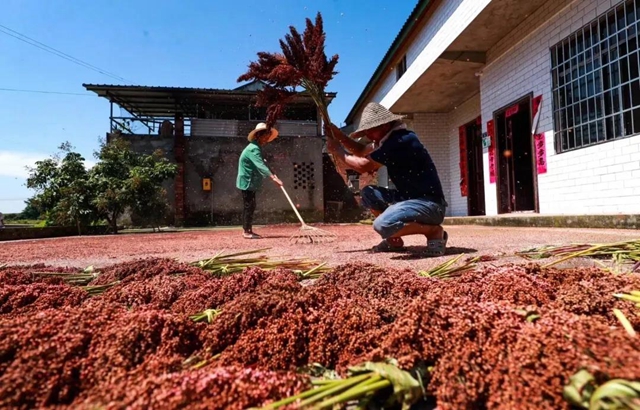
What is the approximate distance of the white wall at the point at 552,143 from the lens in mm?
4793

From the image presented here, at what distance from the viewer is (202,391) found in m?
0.63

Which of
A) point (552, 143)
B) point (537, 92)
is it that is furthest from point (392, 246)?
point (537, 92)

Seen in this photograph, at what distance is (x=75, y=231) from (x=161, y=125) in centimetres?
617

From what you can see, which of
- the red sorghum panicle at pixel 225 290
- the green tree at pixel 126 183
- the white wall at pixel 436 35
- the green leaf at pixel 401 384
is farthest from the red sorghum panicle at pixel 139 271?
the green tree at pixel 126 183

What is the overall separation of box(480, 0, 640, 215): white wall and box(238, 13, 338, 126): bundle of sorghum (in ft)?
13.0

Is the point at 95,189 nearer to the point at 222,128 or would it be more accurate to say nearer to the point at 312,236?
the point at 222,128

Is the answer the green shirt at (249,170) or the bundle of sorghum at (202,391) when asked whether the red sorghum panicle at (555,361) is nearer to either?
the bundle of sorghum at (202,391)

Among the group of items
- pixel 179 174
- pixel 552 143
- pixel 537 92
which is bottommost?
pixel 552 143

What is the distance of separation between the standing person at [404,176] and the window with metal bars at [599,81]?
3.39m

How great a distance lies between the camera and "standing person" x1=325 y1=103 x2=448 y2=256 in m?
2.87

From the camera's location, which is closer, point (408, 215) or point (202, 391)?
point (202, 391)

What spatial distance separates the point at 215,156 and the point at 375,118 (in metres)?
12.5

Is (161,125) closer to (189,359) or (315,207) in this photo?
(315,207)

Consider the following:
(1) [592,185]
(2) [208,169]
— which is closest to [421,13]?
(1) [592,185]
